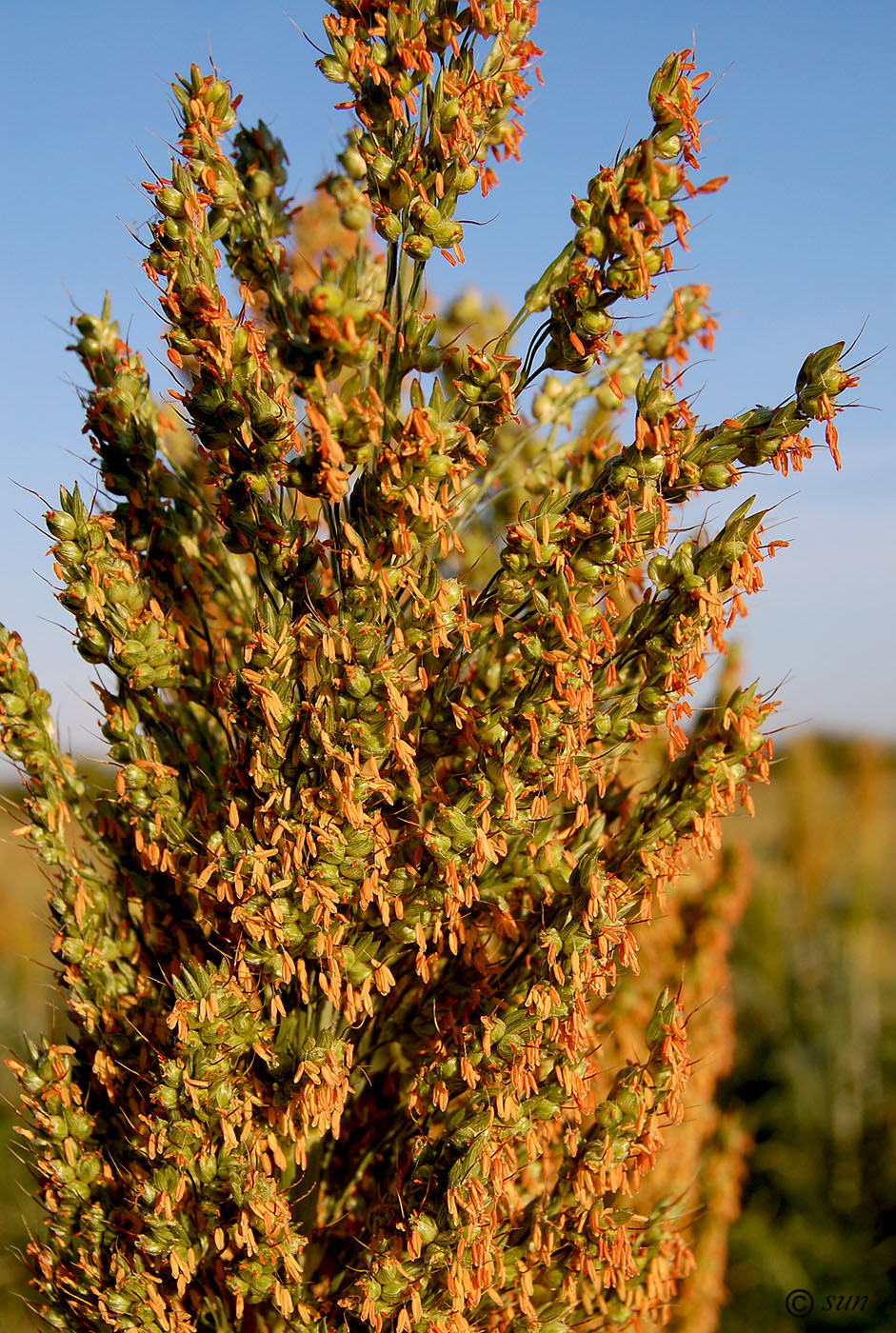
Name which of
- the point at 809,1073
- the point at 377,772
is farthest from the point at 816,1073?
the point at 377,772

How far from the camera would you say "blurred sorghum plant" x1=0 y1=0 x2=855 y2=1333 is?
1672 mm

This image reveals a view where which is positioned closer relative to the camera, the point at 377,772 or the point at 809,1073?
the point at 377,772

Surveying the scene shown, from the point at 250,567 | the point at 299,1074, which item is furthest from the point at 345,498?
the point at 299,1074

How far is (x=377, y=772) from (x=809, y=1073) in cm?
778

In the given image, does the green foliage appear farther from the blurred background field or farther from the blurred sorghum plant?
the blurred sorghum plant

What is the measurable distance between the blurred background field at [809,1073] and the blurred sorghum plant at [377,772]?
230 centimetres

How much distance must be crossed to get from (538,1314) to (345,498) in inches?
67.2

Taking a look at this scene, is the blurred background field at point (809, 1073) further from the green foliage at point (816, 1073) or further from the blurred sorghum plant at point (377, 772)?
the blurred sorghum plant at point (377, 772)

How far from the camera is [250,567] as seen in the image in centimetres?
241

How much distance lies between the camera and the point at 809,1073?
8.07m

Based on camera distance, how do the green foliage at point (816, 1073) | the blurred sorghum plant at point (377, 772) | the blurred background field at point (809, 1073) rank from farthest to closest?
the green foliage at point (816, 1073), the blurred background field at point (809, 1073), the blurred sorghum plant at point (377, 772)

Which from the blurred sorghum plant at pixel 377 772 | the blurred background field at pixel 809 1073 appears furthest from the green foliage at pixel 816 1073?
the blurred sorghum plant at pixel 377 772

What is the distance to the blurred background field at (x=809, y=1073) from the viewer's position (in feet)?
20.6

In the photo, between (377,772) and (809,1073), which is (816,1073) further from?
(377,772)
